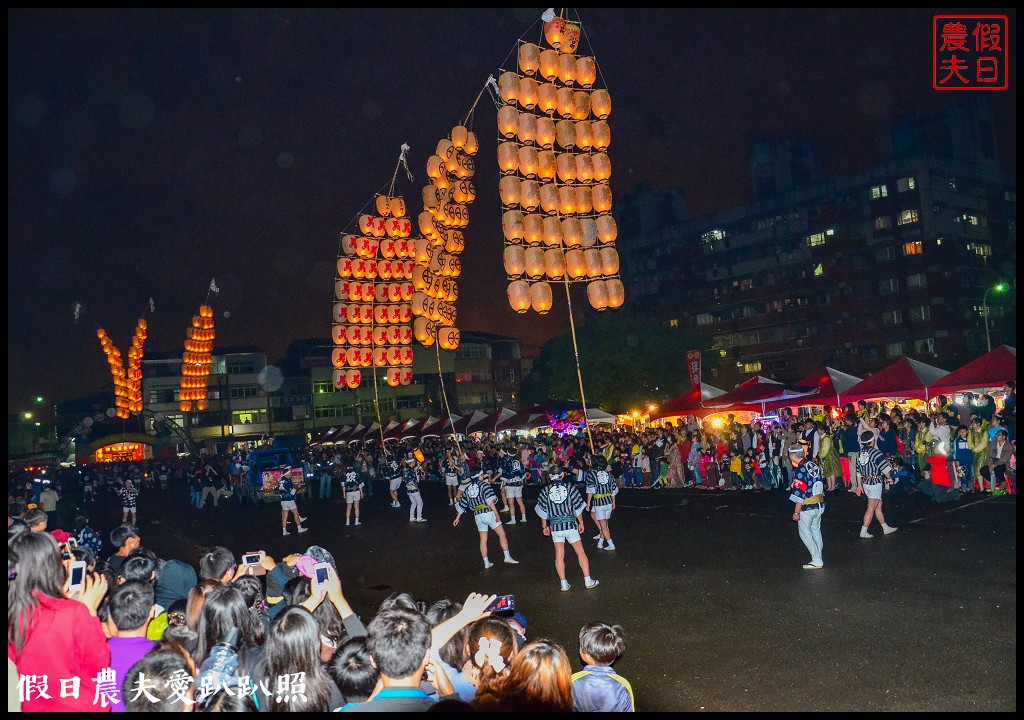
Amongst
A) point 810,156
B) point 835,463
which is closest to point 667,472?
point 835,463

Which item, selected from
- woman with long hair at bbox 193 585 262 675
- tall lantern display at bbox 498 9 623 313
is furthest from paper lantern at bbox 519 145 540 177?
woman with long hair at bbox 193 585 262 675

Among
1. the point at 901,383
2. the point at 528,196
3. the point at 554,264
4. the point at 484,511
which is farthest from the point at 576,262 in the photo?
the point at 484,511

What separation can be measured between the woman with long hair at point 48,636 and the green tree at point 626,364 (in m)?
44.5

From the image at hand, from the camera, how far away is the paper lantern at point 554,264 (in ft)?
70.0

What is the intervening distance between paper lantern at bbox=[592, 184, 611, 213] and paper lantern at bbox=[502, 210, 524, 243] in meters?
2.39

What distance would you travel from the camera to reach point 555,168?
71.1 ft

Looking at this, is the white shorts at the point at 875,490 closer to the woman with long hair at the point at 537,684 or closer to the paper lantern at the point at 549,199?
the woman with long hair at the point at 537,684

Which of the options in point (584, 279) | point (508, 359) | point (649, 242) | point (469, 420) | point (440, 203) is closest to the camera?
point (584, 279)

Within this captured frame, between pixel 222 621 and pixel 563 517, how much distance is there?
266 inches

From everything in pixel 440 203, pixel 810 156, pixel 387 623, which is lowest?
pixel 387 623

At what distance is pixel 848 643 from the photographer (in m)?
6.93

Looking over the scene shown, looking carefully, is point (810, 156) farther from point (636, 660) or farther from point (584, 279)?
point (636, 660)

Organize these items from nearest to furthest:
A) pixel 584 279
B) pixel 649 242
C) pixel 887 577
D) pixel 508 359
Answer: pixel 887 577
pixel 584 279
pixel 649 242
pixel 508 359

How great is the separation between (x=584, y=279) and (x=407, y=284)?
16.4 m
